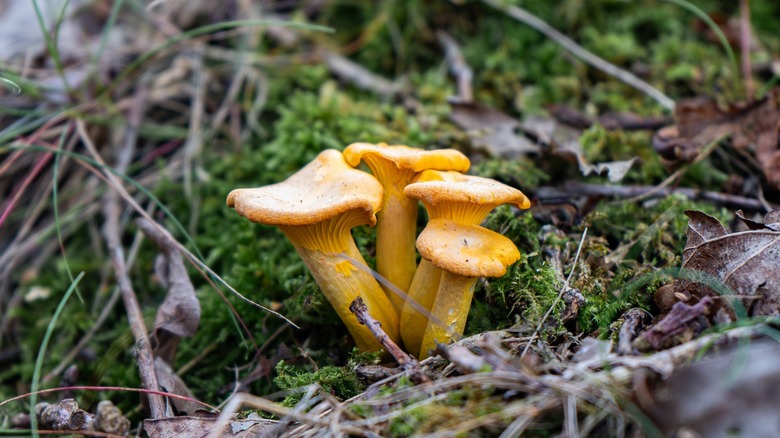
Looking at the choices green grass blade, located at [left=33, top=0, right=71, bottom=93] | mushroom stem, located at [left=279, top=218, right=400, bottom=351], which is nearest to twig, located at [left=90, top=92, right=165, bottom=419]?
green grass blade, located at [left=33, top=0, right=71, bottom=93]

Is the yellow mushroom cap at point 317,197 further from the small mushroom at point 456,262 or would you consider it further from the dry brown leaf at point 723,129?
the dry brown leaf at point 723,129

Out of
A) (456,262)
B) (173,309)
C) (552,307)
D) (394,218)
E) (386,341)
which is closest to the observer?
(456,262)

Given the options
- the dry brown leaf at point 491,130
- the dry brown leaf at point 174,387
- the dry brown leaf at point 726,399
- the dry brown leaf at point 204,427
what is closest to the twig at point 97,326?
the dry brown leaf at point 174,387

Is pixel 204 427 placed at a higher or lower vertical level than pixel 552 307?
lower

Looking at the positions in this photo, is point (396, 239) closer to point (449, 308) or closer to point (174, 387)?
point (449, 308)

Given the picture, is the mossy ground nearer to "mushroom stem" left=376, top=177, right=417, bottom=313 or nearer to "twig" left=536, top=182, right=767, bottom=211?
"twig" left=536, top=182, right=767, bottom=211

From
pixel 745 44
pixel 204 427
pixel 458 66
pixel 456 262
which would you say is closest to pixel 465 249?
pixel 456 262

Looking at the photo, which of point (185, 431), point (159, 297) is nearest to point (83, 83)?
point (159, 297)
